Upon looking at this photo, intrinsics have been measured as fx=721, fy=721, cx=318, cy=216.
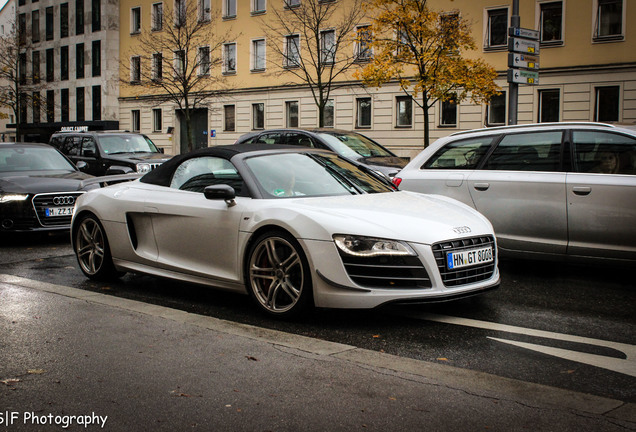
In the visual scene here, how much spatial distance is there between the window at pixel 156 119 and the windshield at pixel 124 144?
31.4 meters

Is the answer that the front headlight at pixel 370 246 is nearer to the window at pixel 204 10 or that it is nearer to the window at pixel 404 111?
the window at pixel 404 111

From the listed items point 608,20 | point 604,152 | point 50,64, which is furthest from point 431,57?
point 50,64

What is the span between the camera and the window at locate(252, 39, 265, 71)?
42009 millimetres

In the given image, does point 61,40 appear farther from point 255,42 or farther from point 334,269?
point 334,269

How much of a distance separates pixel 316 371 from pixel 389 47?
23.7 m

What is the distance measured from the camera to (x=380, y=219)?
205 inches

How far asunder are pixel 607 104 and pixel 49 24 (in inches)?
1827

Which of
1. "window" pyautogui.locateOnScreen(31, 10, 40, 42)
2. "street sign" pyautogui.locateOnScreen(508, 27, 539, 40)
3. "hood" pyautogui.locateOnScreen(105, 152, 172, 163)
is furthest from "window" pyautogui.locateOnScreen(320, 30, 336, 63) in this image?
"window" pyautogui.locateOnScreen(31, 10, 40, 42)

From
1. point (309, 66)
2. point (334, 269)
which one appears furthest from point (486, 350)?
point (309, 66)

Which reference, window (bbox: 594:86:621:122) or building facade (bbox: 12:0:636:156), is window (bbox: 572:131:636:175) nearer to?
building facade (bbox: 12:0:636:156)

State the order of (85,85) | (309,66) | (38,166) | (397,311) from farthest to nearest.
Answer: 1. (85,85)
2. (309,66)
3. (38,166)
4. (397,311)

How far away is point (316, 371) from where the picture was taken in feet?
13.1

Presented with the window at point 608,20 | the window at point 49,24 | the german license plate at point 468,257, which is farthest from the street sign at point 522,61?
the window at point 49,24

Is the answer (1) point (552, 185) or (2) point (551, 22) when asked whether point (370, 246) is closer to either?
(1) point (552, 185)
